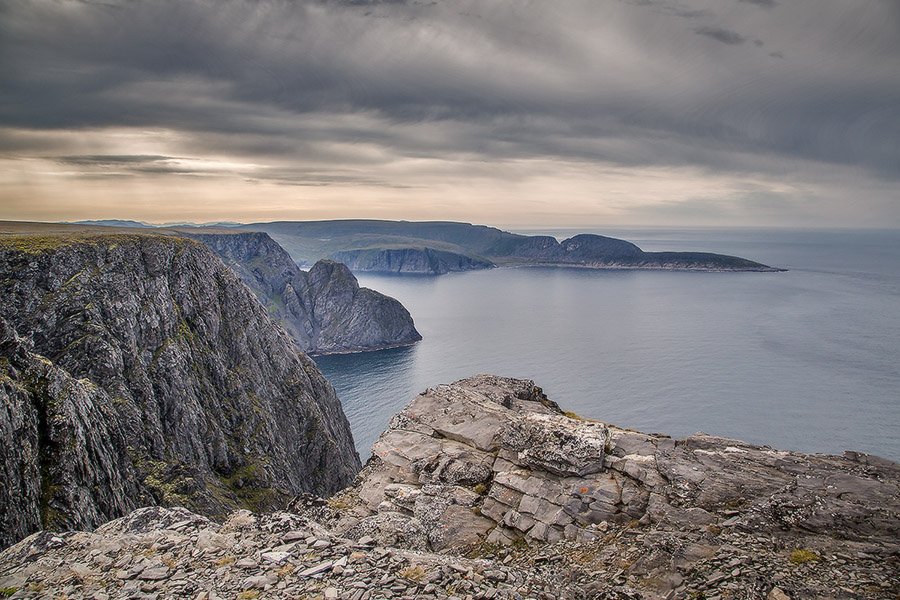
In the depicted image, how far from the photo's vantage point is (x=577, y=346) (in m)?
160

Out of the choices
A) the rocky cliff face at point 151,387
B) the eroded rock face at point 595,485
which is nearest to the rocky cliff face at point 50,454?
Result: the rocky cliff face at point 151,387

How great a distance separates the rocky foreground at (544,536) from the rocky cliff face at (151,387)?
19.2 m

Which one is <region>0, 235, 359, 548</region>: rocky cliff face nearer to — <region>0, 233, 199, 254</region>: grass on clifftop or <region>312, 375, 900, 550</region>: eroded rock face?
<region>0, 233, 199, 254</region>: grass on clifftop

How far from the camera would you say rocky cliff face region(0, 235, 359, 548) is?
35.3 m

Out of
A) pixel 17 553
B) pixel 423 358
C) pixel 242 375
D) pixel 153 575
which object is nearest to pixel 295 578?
pixel 153 575

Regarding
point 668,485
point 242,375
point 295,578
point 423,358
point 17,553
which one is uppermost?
point 668,485

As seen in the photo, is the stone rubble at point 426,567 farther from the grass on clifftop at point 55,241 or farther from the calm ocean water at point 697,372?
the calm ocean water at point 697,372

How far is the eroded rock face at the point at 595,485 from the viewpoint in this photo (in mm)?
16188

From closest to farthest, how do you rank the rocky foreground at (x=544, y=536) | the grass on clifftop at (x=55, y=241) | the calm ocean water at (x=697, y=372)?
the rocky foreground at (x=544, y=536) < the grass on clifftop at (x=55, y=241) < the calm ocean water at (x=697, y=372)

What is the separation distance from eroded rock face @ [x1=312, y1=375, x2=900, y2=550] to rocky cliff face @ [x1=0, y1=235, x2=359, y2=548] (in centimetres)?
2517

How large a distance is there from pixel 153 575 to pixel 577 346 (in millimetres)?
154377

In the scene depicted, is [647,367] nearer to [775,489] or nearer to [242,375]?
[242,375]

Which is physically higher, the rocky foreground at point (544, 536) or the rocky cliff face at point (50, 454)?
the rocky foreground at point (544, 536)

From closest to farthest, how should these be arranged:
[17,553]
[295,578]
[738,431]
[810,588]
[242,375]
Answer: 1. [810,588]
2. [295,578]
3. [17,553]
4. [242,375]
5. [738,431]
